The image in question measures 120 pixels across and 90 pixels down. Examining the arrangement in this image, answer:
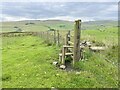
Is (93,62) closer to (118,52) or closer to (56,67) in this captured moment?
(56,67)

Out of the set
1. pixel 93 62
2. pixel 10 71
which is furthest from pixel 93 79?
pixel 10 71

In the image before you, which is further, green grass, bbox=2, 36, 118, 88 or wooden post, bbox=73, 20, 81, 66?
Result: wooden post, bbox=73, 20, 81, 66

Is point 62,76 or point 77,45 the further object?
point 77,45

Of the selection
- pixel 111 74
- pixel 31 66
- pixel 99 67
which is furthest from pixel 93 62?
pixel 31 66

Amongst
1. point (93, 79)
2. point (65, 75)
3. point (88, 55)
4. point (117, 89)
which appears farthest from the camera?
point (88, 55)

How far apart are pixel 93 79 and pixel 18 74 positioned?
4.27 m

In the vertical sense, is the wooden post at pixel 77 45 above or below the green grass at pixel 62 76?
above

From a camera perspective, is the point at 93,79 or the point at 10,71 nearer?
the point at 93,79

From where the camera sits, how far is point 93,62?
1639 centimetres

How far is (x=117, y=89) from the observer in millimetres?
12172

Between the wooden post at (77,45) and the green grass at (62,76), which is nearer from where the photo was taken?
the green grass at (62,76)

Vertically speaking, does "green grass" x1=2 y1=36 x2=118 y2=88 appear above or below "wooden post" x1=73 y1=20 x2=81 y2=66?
below

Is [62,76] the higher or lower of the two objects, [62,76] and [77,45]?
the lower

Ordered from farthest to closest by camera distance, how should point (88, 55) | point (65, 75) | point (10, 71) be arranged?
1. point (88, 55)
2. point (10, 71)
3. point (65, 75)
